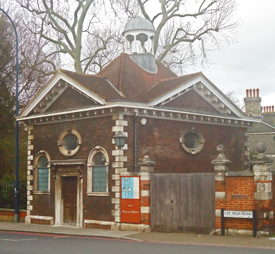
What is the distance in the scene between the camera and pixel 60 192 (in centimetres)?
2084

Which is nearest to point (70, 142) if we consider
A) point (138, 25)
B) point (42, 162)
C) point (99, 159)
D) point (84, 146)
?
point (84, 146)

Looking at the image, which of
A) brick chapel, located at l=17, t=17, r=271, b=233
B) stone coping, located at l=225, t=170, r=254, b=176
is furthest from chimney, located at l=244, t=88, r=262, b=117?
stone coping, located at l=225, t=170, r=254, b=176

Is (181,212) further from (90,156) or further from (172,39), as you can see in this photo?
(172,39)

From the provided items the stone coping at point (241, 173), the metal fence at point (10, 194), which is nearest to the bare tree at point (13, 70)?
the metal fence at point (10, 194)

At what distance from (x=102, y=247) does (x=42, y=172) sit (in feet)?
30.5

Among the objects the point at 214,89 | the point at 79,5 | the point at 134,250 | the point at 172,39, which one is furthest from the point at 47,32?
the point at 134,250

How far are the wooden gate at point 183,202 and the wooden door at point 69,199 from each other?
15.1ft

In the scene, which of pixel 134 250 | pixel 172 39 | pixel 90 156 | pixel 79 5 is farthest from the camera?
pixel 172 39

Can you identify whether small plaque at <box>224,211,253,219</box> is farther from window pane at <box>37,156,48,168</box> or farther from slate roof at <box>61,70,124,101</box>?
window pane at <box>37,156,48,168</box>

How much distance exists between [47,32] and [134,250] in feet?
75.3

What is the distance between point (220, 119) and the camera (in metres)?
21.8

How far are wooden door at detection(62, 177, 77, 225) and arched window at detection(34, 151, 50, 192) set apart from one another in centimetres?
117

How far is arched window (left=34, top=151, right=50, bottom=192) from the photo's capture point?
21.6 m

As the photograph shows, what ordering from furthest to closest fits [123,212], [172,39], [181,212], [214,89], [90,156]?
[172,39], [214,89], [90,156], [123,212], [181,212]
